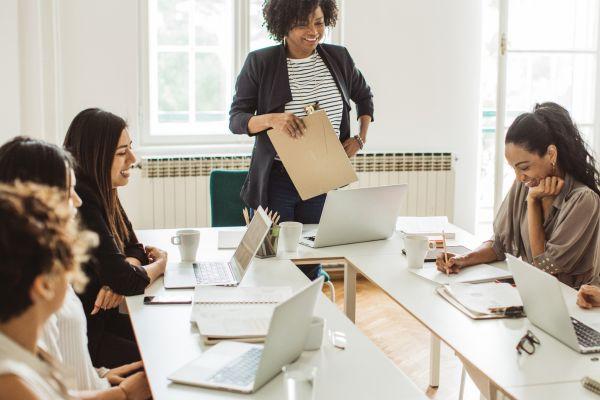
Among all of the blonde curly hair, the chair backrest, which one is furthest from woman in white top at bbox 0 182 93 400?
the chair backrest

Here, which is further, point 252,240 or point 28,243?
point 252,240

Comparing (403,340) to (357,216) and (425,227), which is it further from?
(357,216)

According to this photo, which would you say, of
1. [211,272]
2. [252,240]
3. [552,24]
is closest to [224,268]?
[211,272]

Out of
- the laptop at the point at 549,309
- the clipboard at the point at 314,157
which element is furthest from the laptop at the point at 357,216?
the laptop at the point at 549,309

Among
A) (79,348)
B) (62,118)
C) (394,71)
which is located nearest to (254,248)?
(79,348)

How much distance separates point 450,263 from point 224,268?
0.72 metres

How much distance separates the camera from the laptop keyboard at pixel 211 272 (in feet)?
7.52

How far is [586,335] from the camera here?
5.88ft

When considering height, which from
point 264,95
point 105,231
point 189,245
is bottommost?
point 189,245

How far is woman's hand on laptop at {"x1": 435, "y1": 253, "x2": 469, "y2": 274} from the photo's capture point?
7.76 ft

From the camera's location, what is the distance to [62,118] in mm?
4273

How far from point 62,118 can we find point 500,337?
10.4 ft

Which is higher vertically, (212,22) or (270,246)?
(212,22)

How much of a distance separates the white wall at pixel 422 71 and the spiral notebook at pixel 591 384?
11.1 ft
